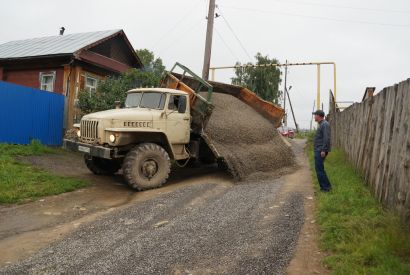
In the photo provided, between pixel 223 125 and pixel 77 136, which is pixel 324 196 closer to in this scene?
→ pixel 223 125

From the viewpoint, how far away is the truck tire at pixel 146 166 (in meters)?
8.52

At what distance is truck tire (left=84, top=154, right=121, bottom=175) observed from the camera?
400 inches

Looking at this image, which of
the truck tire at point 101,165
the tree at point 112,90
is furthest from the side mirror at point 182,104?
the tree at point 112,90

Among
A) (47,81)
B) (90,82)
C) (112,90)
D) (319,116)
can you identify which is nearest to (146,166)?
(319,116)

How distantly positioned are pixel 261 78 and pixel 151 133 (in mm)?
30427

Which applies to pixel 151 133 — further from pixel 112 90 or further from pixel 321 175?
pixel 112 90

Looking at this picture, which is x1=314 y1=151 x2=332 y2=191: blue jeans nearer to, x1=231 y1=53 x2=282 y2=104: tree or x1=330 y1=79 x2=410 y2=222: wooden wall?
x1=330 y1=79 x2=410 y2=222: wooden wall

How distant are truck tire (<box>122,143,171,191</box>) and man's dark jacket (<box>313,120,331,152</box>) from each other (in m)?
3.38

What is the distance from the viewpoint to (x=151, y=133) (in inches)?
363

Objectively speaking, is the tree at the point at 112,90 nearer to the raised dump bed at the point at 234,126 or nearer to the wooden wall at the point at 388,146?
the raised dump bed at the point at 234,126

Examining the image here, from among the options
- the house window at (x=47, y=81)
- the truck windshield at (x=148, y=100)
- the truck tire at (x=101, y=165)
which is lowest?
the truck tire at (x=101, y=165)

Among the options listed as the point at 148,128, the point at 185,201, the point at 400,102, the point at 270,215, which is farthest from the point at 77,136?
the point at 400,102

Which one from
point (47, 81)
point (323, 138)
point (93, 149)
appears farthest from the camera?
point (47, 81)

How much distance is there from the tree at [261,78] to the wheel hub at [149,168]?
29504mm
